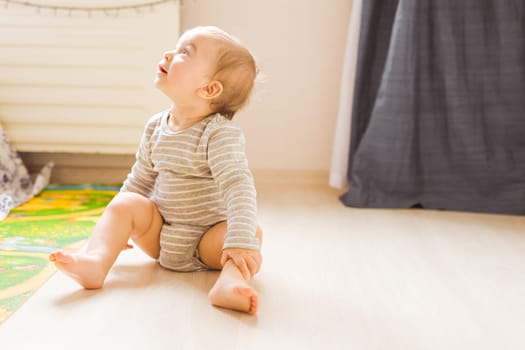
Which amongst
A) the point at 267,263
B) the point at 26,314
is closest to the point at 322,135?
the point at 267,263

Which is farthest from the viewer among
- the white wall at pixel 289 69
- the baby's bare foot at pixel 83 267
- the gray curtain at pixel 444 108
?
the white wall at pixel 289 69

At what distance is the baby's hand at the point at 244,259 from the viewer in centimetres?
113

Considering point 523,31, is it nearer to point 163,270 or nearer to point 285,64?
point 285,64

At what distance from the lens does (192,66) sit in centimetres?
124

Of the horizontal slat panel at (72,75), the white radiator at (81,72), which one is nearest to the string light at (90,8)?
the white radiator at (81,72)

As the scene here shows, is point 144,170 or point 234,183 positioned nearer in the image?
point 234,183

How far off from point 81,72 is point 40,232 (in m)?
0.59

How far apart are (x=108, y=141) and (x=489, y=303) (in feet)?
3.92

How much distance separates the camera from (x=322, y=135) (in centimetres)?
221

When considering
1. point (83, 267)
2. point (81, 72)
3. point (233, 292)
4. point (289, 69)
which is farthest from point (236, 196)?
point (289, 69)

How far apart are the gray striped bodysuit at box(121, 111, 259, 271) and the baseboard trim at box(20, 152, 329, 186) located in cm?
87

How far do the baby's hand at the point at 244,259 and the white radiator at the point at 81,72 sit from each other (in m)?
0.87

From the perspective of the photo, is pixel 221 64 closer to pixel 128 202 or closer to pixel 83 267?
pixel 128 202

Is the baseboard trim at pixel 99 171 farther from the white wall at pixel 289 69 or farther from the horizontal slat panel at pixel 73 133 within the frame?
the horizontal slat panel at pixel 73 133
